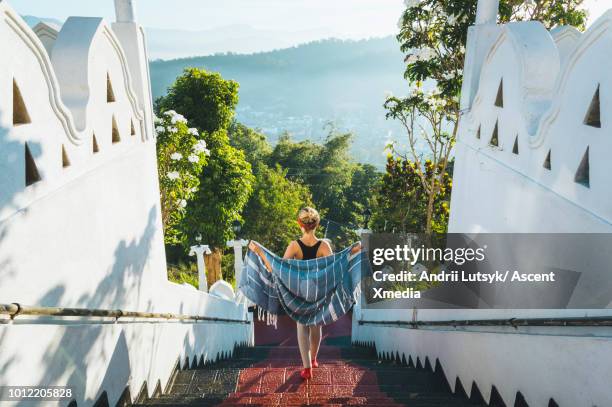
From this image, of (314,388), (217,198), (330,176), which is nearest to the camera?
(314,388)

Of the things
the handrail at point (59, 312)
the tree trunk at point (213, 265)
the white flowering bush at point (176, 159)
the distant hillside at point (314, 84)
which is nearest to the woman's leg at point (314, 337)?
the handrail at point (59, 312)

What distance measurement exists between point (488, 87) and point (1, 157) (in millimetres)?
3751

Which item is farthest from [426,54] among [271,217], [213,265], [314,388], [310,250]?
[271,217]

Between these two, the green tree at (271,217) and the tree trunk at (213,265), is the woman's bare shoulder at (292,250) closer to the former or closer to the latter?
the tree trunk at (213,265)

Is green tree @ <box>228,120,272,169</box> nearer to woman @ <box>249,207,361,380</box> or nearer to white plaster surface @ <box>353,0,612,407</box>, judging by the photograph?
woman @ <box>249,207,361,380</box>

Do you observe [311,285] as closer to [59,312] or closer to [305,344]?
[305,344]

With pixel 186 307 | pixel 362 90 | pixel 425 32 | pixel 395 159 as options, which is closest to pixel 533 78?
pixel 186 307

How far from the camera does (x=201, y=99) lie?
1875cm

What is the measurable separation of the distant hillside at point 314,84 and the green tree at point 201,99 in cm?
9901

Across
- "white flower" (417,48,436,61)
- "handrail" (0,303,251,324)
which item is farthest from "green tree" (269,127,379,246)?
"handrail" (0,303,251,324)

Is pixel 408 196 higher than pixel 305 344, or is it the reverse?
pixel 305 344

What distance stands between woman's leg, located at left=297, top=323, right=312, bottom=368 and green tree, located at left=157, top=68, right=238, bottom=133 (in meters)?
14.3

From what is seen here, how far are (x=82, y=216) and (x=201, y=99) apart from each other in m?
16.2

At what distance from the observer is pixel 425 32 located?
7969mm
